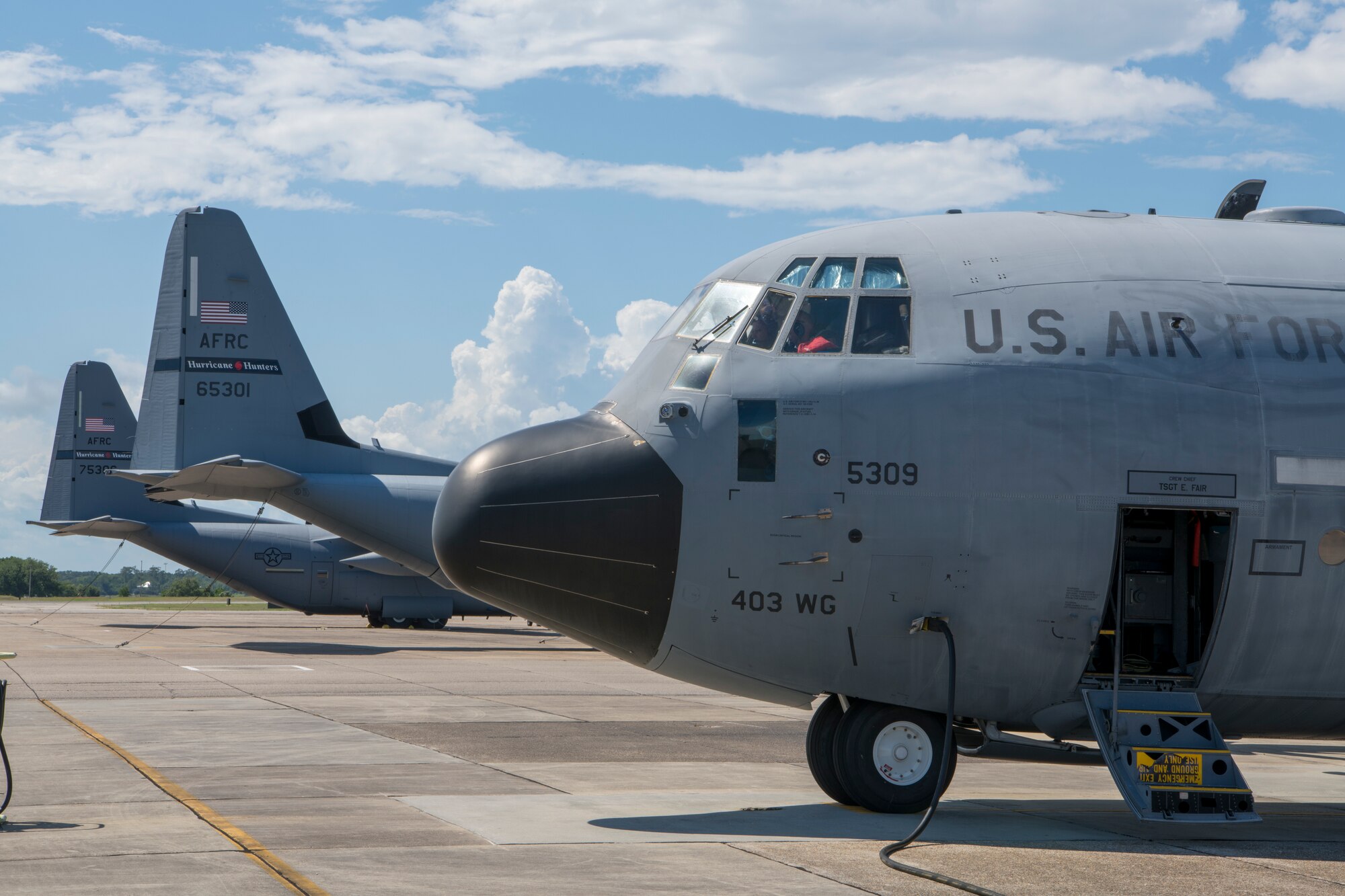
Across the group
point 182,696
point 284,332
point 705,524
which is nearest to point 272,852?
point 705,524

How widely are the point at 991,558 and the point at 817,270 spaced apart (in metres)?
2.77

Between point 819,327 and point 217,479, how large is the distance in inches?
957

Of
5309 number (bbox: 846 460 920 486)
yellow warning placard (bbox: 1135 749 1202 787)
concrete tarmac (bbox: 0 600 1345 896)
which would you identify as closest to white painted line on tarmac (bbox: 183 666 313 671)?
concrete tarmac (bbox: 0 600 1345 896)

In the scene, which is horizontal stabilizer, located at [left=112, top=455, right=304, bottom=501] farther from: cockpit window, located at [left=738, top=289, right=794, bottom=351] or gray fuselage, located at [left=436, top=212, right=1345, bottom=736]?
cockpit window, located at [left=738, top=289, right=794, bottom=351]

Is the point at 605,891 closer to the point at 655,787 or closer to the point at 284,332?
the point at 655,787

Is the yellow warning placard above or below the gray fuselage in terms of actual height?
below

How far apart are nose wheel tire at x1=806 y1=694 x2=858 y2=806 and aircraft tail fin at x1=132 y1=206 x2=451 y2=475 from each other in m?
25.0

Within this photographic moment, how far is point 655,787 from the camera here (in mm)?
12953

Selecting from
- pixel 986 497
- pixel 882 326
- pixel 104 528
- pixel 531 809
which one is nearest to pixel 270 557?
pixel 104 528

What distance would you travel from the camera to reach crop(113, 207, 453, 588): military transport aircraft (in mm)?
33188

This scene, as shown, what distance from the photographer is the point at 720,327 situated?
11.0 meters

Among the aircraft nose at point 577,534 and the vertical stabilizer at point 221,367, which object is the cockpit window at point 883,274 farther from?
the vertical stabilizer at point 221,367

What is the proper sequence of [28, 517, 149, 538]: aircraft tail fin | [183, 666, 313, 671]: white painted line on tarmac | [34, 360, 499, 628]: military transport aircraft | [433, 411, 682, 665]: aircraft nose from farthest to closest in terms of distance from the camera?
[28, 517, 149, 538]: aircraft tail fin < [34, 360, 499, 628]: military transport aircraft < [183, 666, 313, 671]: white painted line on tarmac < [433, 411, 682, 665]: aircraft nose

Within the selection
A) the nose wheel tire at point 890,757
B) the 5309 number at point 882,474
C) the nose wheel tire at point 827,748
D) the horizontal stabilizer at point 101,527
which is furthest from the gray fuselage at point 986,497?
the horizontal stabilizer at point 101,527
